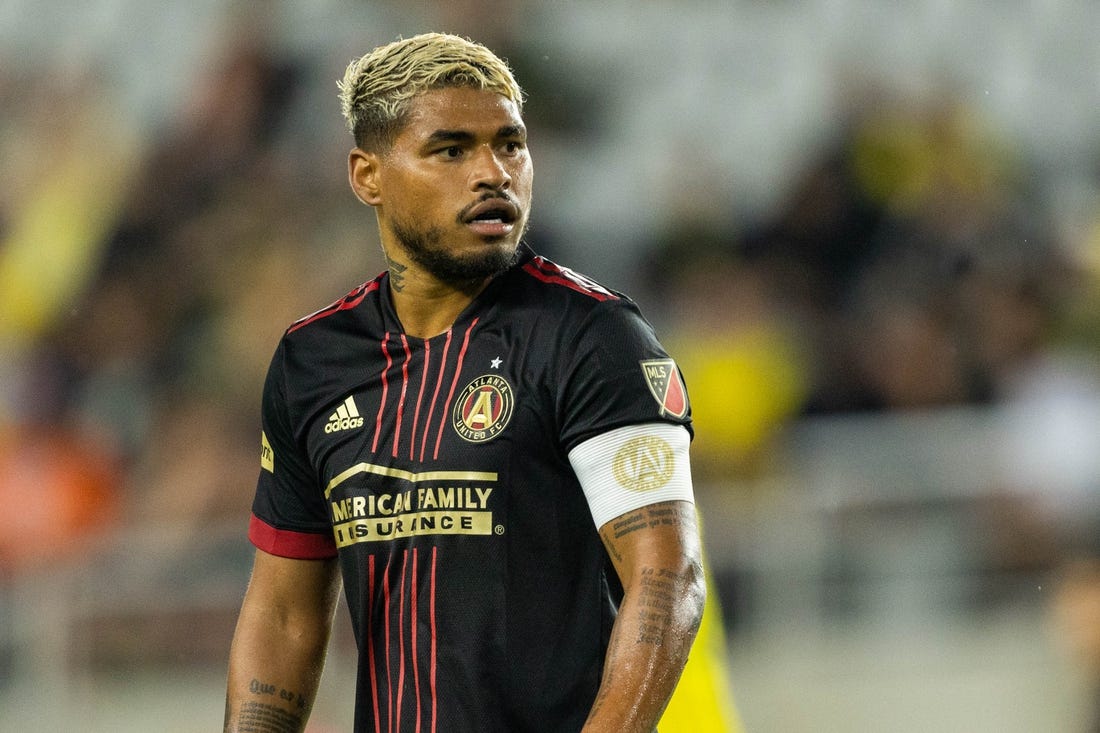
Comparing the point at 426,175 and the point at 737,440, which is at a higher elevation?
the point at 737,440

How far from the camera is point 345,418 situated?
3.15 m

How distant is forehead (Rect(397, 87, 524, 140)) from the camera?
306 centimetres

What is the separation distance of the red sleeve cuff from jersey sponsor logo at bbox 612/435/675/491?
0.74 metres

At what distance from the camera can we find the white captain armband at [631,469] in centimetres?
282

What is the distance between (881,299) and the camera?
720cm

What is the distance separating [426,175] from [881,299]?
174 inches

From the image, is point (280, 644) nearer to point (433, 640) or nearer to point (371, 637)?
point (371, 637)

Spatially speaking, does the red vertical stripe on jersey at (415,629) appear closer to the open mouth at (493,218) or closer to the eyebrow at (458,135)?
the open mouth at (493,218)

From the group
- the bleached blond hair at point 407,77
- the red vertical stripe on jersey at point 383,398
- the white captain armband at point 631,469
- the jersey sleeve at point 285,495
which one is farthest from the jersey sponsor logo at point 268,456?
the white captain armband at point 631,469

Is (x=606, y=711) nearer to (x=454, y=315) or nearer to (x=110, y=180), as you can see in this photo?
(x=454, y=315)

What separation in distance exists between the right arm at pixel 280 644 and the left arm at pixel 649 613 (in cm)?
77

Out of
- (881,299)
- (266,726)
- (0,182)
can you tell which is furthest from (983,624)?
(0,182)

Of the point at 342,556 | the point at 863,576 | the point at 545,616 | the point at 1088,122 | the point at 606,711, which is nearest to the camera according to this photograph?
the point at 606,711

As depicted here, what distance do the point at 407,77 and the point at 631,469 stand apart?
0.83 m
